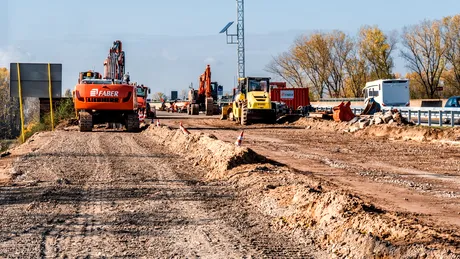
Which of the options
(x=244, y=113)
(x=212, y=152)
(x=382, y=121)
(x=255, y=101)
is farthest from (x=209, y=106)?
(x=212, y=152)

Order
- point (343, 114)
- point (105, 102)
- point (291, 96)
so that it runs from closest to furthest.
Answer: point (105, 102)
point (343, 114)
point (291, 96)

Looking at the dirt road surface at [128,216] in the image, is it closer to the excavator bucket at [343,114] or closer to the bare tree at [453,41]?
the excavator bucket at [343,114]

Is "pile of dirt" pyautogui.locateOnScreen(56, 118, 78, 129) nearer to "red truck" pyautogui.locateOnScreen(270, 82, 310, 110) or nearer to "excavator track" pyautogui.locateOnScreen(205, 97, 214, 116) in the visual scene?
"red truck" pyautogui.locateOnScreen(270, 82, 310, 110)

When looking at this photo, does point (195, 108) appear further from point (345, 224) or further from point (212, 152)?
point (345, 224)

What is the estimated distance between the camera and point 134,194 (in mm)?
12109

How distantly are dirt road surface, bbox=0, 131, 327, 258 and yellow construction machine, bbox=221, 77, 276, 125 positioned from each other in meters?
21.2

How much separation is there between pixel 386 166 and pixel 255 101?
69.5ft

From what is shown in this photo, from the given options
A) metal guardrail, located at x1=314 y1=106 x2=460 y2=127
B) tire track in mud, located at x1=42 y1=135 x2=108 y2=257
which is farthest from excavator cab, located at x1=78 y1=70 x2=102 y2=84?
tire track in mud, located at x1=42 y1=135 x2=108 y2=257

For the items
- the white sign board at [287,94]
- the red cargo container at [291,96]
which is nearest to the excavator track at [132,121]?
the red cargo container at [291,96]

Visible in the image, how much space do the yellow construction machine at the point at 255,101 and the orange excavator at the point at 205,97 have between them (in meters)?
19.9

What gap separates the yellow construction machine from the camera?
124 feet

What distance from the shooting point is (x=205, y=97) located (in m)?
63.2

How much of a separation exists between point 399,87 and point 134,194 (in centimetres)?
3622

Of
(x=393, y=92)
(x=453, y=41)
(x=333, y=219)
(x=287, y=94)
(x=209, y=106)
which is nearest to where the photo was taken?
(x=333, y=219)
